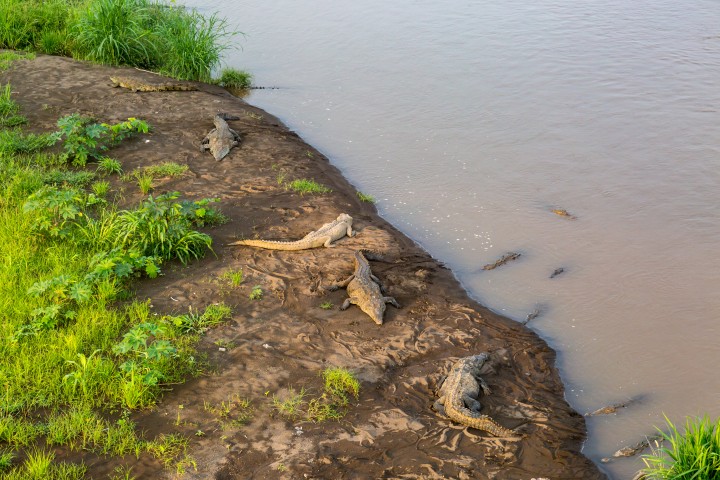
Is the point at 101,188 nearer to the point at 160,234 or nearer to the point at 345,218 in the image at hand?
the point at 160,234

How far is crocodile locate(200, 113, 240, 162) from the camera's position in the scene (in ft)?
34.1

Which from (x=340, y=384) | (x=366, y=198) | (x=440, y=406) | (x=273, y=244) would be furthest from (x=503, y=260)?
(x=340, y=384)

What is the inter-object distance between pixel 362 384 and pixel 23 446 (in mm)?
2742

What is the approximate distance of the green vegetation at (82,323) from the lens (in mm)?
4957

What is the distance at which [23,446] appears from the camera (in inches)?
192

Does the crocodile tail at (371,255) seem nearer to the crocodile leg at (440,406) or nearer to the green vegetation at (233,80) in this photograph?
the crocodile leg at (440,406)

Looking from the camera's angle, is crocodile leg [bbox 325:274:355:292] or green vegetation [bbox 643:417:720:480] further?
crocodile leg [bbox 325:274:355:292]

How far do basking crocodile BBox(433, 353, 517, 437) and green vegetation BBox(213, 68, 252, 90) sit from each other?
394 inches

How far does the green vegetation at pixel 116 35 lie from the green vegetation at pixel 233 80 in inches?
12.2

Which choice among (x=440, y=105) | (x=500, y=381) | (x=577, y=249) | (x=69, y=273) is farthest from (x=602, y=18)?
(x=69, y=273)

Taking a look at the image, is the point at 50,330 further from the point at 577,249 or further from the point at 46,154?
the point at 577,249

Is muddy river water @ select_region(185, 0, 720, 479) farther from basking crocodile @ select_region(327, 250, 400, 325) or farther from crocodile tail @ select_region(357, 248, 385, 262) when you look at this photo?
basking crocodile @ select_region(327, 250, 400, 325)

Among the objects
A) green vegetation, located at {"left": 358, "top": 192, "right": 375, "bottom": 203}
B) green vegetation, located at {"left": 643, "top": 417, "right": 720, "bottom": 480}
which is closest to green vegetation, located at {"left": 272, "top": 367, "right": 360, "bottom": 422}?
green vegetation, located at {"left": 643, "top": 417, "right": 720, "bottom": 480}

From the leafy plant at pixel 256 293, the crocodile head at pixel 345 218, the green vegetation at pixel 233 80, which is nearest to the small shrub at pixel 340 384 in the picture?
the leafy plant at pixel 256 293
